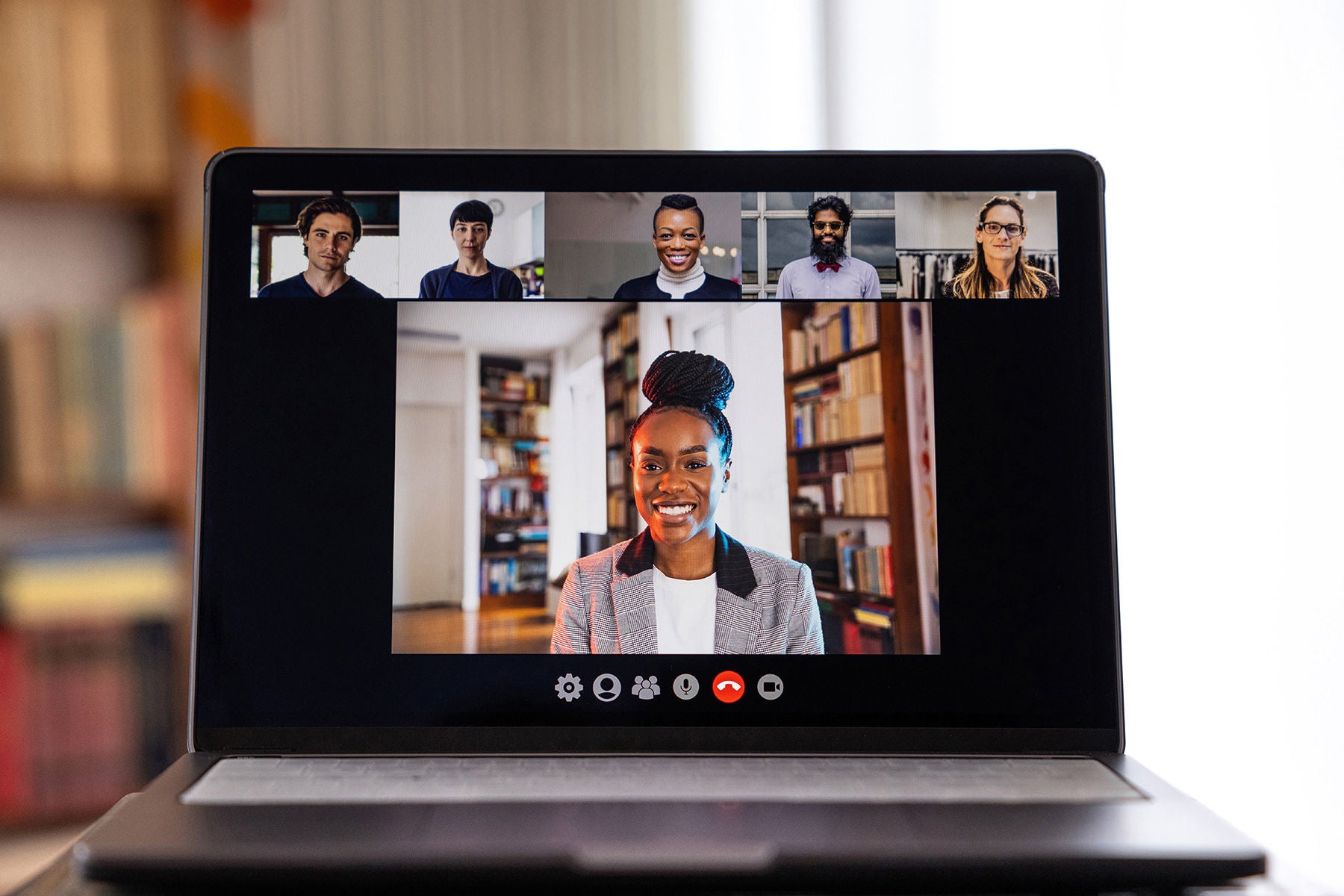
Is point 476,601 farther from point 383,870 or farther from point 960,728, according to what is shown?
point 960,728

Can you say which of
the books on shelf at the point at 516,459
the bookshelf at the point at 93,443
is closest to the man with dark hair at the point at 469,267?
the books on shelf at the point at 516,459

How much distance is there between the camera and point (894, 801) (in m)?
0.43

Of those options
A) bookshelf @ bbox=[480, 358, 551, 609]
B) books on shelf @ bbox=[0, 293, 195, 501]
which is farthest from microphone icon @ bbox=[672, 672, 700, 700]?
books on shelf @ bbox=[0, 293, 195, 501]

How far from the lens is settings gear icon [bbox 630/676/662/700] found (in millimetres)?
534

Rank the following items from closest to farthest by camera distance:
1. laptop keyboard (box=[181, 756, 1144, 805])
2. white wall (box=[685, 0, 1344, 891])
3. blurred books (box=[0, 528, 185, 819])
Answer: laptop keyboard (box=[181, 756, 1144, 805]), white wall (box=[685, 0, 1344, 891]), blurred books (box=[0, 528, 185, 819])

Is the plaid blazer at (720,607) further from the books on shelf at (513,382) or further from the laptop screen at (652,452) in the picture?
the books on shelf at (513,382)

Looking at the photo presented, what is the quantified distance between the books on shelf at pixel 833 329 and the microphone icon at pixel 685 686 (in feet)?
0.69

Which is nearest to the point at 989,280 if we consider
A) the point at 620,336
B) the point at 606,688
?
the point at 620,336

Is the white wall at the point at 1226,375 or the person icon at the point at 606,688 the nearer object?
the person icon at the point at 606,688

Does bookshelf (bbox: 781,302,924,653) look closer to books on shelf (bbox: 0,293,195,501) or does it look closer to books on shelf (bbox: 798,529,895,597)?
books on shelf (bbox: 798,529,895,597)

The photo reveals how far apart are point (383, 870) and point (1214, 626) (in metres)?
0.80

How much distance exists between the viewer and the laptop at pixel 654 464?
53cm

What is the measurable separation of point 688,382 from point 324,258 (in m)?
0.24

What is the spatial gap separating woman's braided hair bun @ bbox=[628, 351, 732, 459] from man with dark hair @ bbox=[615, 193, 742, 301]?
41mm
